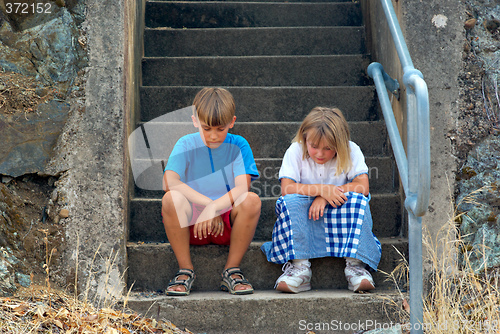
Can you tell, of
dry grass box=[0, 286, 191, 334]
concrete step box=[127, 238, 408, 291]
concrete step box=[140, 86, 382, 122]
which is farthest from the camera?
concrete step box=[140, 86, 382, 122]

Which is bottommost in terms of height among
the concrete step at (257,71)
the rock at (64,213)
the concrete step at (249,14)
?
the rock at (64,213)

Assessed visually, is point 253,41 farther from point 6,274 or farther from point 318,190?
point 6,274

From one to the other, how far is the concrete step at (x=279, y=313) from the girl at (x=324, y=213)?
9 centimetres

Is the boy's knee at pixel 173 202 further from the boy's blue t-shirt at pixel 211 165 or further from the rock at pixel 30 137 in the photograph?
the rock at pixel 30 137

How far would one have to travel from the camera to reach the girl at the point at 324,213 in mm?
2078

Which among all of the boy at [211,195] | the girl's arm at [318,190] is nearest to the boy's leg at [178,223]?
the boy at [211,195]

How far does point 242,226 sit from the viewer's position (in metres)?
2.11

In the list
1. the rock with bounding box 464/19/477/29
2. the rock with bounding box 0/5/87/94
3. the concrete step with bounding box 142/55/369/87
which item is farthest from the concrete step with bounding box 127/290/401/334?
the concrete step with bounding box 142/55/369/87

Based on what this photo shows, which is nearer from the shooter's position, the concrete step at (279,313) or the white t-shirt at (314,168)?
the concrete step at (279,313)

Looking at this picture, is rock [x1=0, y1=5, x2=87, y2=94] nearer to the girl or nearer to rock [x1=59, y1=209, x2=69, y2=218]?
rock [x1=59, y1=209, x2=69, y2=218]

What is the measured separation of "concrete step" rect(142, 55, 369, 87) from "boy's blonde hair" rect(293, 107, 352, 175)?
1014 millimetres

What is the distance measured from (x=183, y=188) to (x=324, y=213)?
68 cm

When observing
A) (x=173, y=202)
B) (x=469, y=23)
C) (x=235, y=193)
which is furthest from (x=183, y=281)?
(x=469, y=23)

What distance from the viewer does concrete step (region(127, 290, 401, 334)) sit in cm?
199
